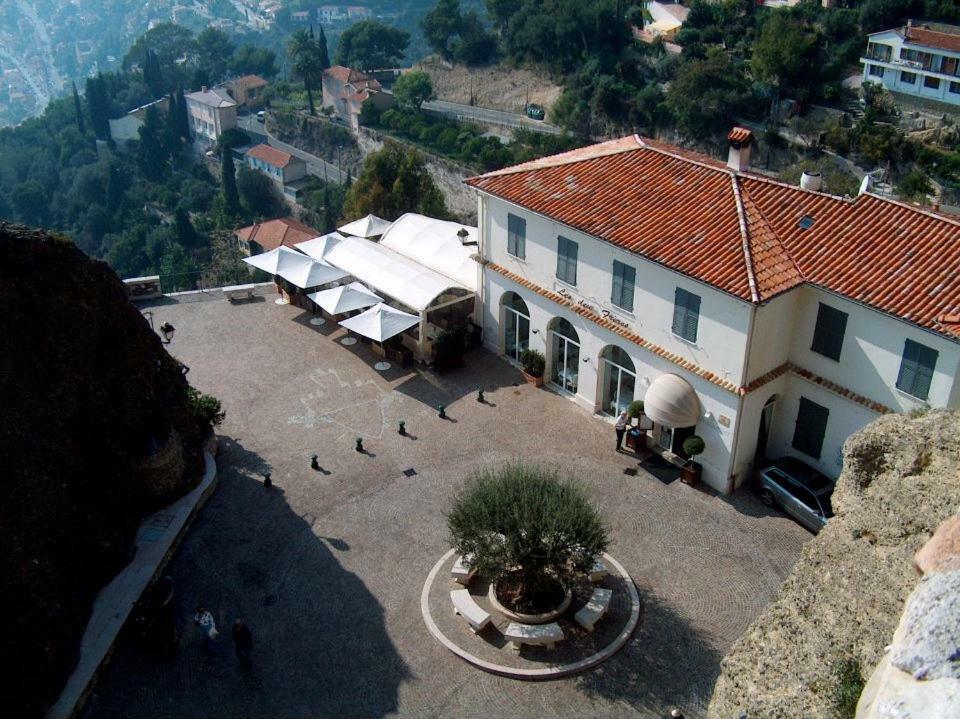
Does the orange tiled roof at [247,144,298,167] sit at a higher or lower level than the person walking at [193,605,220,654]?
lower

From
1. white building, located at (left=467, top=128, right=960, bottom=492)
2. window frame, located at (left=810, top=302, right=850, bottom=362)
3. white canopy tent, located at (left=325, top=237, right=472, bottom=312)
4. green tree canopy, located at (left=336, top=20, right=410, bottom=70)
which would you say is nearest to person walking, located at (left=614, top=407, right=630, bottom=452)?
white building, located at (left=467, top=128, right=960, bottom=492)

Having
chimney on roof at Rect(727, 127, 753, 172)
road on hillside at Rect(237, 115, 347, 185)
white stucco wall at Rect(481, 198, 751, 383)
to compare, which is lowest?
road on hillside at Rect(237, 115, 347, 185)

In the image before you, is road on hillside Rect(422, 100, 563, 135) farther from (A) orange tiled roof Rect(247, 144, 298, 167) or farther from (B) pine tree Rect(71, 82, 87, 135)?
(B) pine tree Rect(71, 82, 87, 135)

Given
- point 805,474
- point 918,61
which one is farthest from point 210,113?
point 805,474

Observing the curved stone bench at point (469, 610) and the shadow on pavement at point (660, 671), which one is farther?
the curved stone bench at point (469, 610)

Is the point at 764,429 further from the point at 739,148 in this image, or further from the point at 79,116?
the point at 79,116

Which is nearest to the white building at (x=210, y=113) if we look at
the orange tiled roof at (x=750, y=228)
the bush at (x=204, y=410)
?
the orange tiled roof at (x=750, y=228)

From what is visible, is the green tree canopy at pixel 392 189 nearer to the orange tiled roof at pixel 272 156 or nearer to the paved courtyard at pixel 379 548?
the paved courtyard at pixel 379 548
